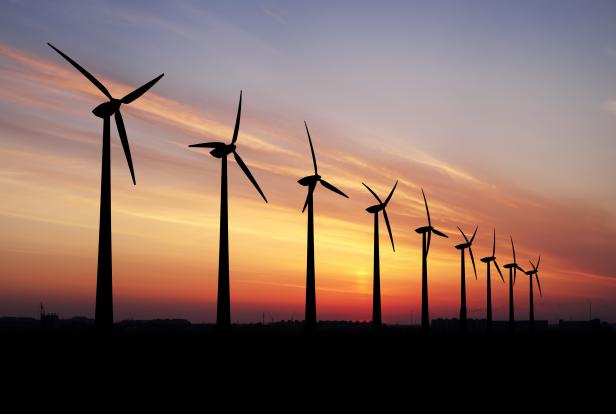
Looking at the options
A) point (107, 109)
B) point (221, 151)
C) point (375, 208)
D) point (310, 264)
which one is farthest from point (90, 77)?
point (375, 208)

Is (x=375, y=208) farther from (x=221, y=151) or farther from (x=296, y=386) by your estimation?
(x=296, y=386)

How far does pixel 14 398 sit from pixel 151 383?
13187 millimetres

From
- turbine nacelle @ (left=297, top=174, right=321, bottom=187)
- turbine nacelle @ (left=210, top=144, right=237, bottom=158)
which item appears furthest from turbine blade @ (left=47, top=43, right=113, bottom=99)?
turbine nacelle @ (left=297, top=174, right=321, bottom=187)

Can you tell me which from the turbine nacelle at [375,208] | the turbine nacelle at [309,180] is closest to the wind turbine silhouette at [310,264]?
the turbine nacelle at [309,180]

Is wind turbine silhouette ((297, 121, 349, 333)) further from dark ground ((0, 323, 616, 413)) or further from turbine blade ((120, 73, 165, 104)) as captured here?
turbine blade ((120, 73, 165, 104))

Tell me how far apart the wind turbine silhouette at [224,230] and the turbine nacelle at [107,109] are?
13982mm

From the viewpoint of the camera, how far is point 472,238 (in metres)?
182

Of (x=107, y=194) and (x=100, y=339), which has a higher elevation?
(x=107, y=194)

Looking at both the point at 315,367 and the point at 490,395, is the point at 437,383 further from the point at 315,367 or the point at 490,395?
the point at 315,367

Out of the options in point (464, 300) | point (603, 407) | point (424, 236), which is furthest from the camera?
point (464, 300)

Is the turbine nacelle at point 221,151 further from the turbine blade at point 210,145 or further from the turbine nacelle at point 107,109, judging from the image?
the turbine nacelle at point 107,109

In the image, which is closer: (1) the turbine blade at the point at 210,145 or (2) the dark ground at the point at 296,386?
(2) the dark ground at the point at 296,386

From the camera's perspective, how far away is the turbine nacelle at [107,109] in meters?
69.0

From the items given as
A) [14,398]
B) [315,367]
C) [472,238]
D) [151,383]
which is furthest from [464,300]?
[14,398]
